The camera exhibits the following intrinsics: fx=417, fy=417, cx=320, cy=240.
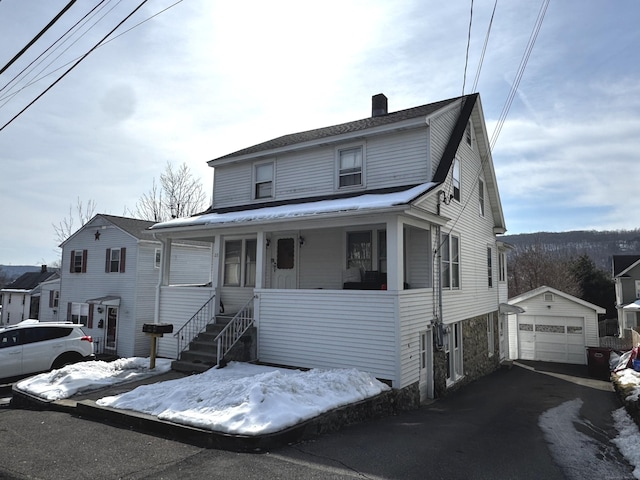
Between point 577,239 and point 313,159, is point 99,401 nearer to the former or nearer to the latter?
point 313,159

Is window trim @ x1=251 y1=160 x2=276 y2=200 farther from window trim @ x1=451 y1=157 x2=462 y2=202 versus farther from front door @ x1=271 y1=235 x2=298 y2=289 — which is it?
window trim @ x1=451 y1=157 x2=462 y2=202

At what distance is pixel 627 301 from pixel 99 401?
36.6 meters

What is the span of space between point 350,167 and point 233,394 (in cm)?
755

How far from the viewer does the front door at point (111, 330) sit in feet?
69.5

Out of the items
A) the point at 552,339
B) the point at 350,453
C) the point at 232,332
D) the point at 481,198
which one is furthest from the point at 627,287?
the point at 350,453

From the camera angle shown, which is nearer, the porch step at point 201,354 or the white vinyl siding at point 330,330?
the white vinyl siding at point 330,330

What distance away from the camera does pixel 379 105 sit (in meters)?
15.5

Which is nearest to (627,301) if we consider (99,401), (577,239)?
(99,401)

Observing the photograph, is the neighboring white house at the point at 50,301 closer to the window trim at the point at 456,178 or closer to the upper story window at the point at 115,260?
the upper story window at the point at 115,260

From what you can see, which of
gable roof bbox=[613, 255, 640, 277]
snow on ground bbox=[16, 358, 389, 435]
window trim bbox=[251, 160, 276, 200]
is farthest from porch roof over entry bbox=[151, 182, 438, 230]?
gable roof bbox=[613, 255, 640, 277]

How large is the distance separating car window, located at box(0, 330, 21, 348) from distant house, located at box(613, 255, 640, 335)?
34.0m

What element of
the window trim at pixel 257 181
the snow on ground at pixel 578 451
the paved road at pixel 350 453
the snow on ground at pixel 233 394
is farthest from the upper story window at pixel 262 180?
the snow on ground at pixel 578 451

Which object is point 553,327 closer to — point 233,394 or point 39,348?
point 233,394

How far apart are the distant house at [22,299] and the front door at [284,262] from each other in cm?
2970
